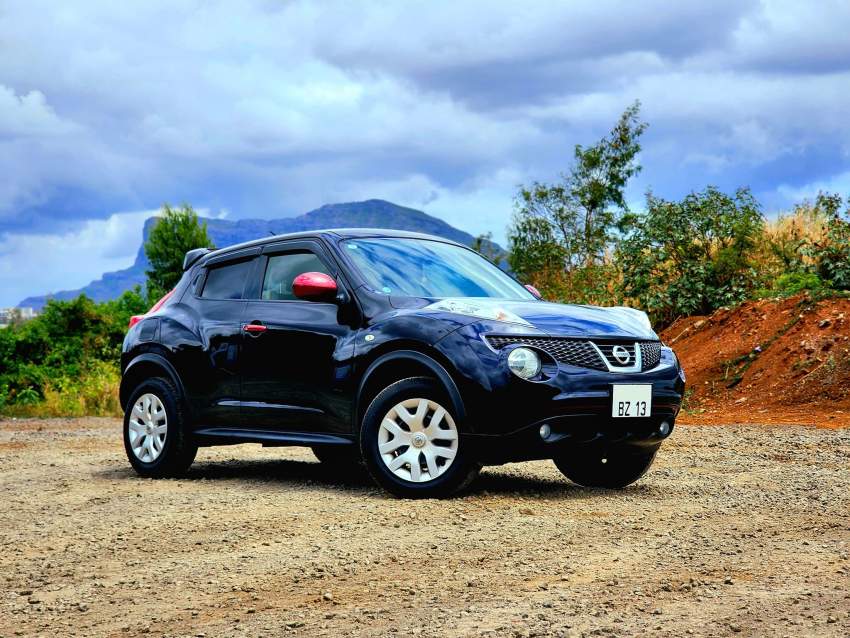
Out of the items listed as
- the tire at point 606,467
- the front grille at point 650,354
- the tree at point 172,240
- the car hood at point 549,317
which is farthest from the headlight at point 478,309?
the tree at point 172,240

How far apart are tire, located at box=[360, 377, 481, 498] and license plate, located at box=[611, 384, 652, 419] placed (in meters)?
0.94

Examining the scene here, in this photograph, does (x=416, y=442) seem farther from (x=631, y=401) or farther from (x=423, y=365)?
(x=631, y=401)

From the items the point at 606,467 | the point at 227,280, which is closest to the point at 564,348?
the point at 606,467

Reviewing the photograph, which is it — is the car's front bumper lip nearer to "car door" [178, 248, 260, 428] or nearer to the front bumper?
the front bumper

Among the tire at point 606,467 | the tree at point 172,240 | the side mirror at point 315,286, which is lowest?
the tire at point 606,467

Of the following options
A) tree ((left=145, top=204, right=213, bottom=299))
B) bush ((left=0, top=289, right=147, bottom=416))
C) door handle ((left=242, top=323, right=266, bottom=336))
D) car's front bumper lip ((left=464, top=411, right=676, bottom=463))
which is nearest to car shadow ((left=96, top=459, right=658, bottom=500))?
car's front bumper lip ((left=464, top=411, right=676, bottom=463))

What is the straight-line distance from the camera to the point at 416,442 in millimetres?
7094

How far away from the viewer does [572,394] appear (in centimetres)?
689

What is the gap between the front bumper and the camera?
22.4 feet

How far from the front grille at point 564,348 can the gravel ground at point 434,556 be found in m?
0.92

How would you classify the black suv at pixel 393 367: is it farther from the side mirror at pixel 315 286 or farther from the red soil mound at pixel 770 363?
the red soil mound at pixel 770 363

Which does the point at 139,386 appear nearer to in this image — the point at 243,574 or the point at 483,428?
the point at 483,428

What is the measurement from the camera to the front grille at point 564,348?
22.7 ft

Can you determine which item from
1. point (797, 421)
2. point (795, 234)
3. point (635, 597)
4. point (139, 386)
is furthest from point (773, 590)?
point (795, 234)
